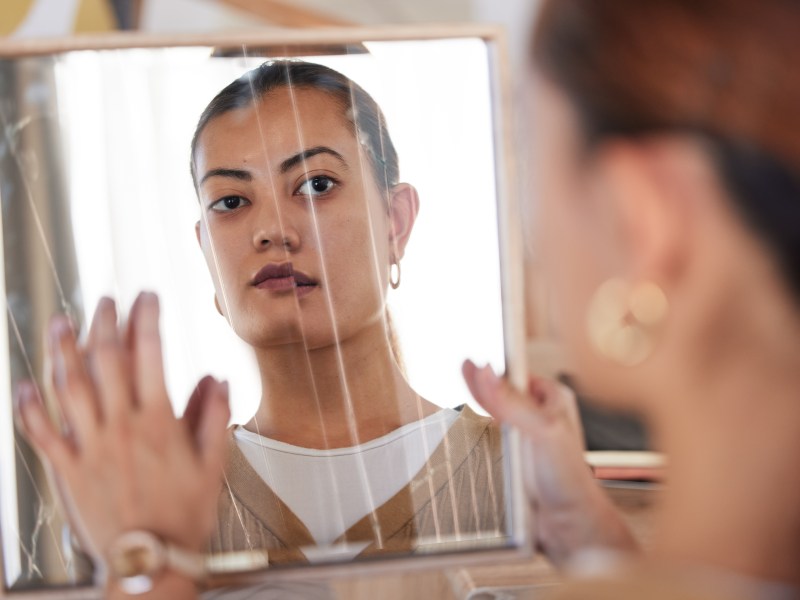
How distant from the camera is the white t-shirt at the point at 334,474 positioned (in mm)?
571

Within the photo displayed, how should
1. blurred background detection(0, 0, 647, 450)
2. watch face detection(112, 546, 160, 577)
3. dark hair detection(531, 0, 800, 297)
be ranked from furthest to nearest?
blurred background detection(0, 0, 647, 450) < watch face detection(112, 546, 160, 577) < dark hair detection(531, 0, 800, 297)

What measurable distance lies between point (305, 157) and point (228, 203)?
2.4 inches

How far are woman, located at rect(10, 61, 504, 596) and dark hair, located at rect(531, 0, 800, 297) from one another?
0.29 metres

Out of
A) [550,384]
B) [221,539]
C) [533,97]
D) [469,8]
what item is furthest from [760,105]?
[469,8]

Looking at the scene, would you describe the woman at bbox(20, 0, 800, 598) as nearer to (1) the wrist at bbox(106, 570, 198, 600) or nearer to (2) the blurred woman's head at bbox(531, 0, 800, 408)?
(2) the blurred woman's head at bbox(531, 0, 800, 408)

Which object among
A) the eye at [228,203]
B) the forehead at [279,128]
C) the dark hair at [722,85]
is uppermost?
the forehead at [279,128]

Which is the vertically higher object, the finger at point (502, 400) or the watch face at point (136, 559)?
the finger at point (502, 400)

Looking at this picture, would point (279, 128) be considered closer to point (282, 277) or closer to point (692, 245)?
point (282, 277)

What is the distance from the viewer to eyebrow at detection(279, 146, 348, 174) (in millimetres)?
569

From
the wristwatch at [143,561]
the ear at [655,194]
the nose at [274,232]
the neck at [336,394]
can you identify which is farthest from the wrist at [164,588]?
the ear at [655,194]

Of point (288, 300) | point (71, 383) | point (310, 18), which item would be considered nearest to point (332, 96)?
point (288, 300)

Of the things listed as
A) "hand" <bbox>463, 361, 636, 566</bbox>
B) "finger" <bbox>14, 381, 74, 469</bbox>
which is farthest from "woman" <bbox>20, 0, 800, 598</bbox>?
"finger" <bbox>14, 381, 74, 469</bbox>

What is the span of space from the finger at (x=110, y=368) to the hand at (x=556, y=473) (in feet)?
0.73

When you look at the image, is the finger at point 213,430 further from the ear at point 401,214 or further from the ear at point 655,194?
the ear at point 655,194
